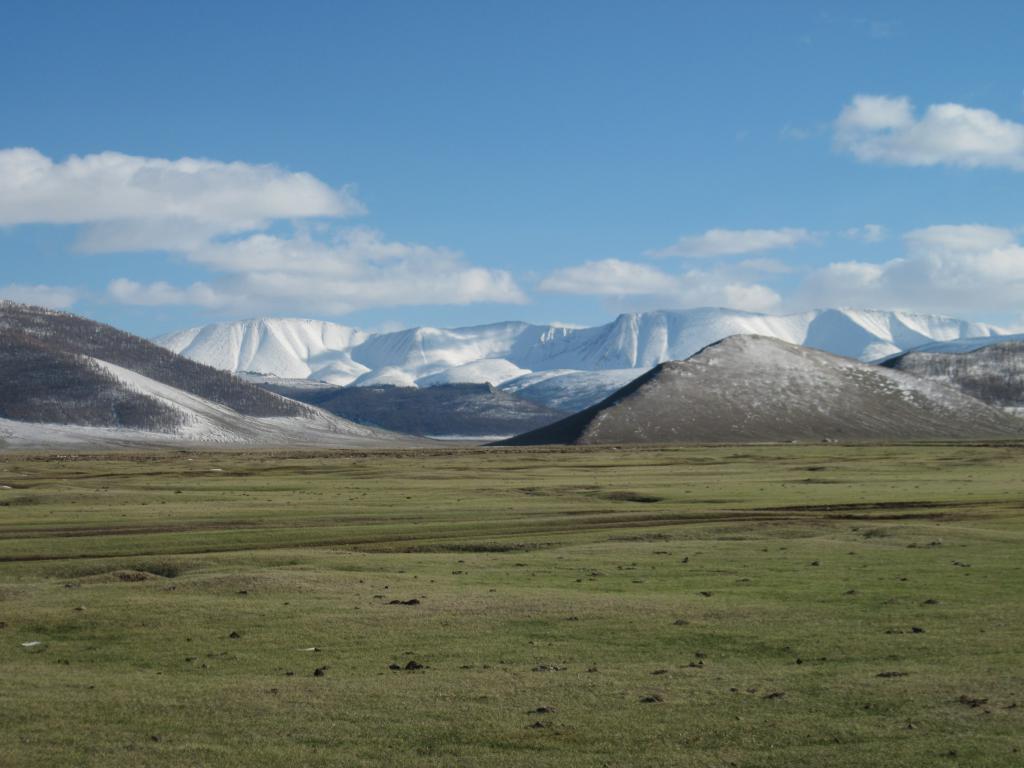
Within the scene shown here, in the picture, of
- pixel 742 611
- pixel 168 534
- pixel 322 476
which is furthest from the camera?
pixel 322 476

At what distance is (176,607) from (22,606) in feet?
16.8

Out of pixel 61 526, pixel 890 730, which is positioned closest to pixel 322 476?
pixel 61 526

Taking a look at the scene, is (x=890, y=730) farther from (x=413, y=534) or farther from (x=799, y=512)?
(x=799, y=512)

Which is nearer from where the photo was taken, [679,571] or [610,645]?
[610,645]

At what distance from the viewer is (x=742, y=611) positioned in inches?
1313

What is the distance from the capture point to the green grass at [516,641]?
20953 mm

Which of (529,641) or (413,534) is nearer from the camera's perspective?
(529,641)

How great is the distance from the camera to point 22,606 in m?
35.4

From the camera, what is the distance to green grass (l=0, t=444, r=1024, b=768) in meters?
21.0

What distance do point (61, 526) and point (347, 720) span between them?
44799mm

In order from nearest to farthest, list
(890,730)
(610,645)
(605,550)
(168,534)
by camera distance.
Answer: (890,730) → (610,645) → (605,550) → (168,534)

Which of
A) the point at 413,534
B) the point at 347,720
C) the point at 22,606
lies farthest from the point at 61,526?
the point at 347,720

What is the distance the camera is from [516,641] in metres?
29.8

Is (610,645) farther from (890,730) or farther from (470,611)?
(890,730)
